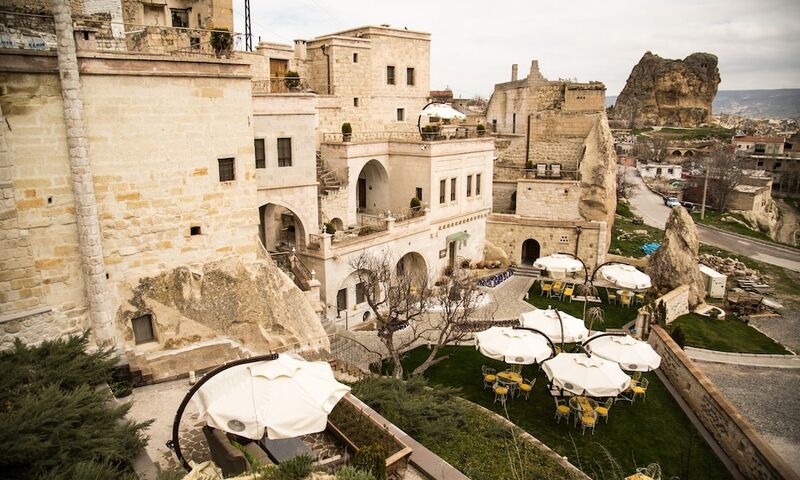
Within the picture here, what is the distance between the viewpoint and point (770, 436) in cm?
1605

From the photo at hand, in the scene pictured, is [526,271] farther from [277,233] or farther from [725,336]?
[277,233]

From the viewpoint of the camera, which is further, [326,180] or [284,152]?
[326,180]

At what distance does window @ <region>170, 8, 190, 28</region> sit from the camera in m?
21.5

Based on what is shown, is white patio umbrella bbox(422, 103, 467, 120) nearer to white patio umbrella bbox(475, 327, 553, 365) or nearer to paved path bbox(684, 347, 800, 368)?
white patio umbrella bbox(475, 327, 553, 365)

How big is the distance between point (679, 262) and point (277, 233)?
21.2 m

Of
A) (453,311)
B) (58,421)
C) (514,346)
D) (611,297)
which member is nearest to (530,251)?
(611,297)

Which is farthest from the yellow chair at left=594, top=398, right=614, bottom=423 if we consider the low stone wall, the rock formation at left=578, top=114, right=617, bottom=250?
the rock formation at left=578, top=114, right=617, bottom=250

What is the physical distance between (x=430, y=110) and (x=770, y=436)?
22.1 metres

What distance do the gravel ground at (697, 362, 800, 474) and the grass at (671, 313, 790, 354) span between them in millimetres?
2055

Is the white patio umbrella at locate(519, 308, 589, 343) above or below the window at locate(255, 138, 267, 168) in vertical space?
below

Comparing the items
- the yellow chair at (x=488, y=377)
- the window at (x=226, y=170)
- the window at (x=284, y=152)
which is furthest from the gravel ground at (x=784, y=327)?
the window at (x=226, y=170)

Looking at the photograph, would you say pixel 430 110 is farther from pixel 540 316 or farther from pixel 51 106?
pixel 51 106

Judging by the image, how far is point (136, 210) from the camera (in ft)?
44.1

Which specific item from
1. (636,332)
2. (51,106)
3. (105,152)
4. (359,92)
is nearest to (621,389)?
(636,332)
